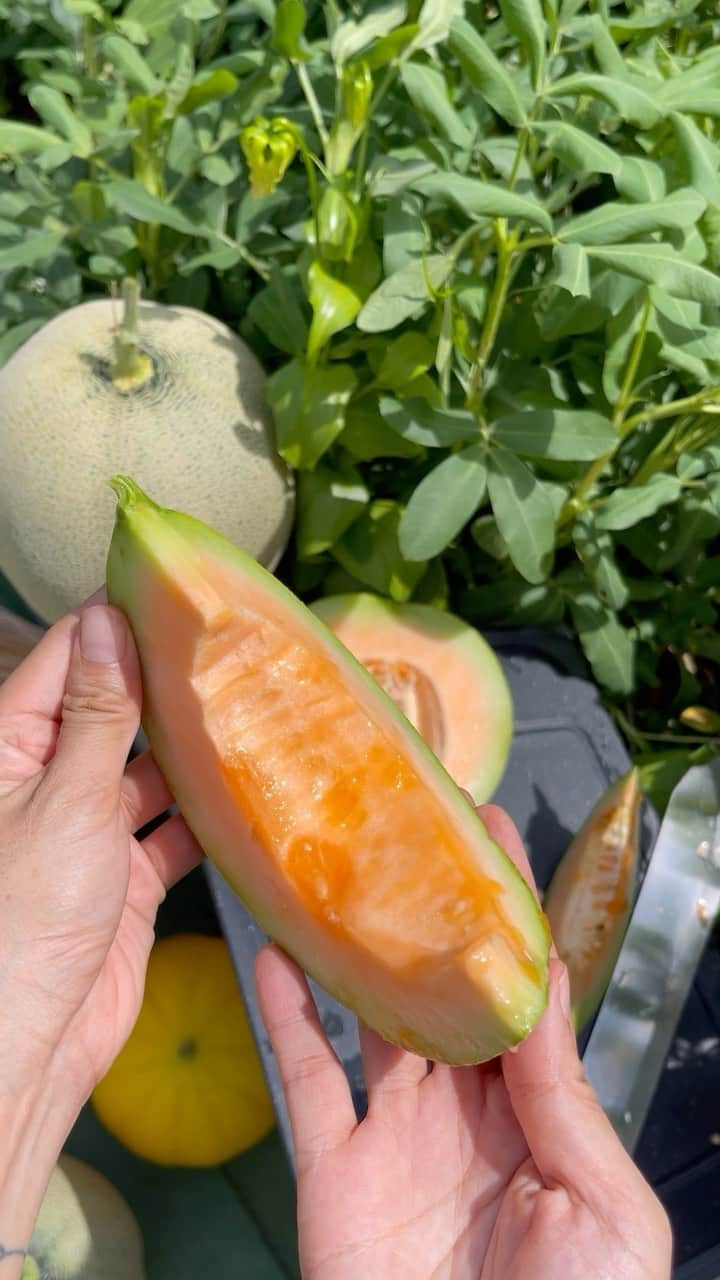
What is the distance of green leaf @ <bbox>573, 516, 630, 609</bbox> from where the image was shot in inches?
36.3

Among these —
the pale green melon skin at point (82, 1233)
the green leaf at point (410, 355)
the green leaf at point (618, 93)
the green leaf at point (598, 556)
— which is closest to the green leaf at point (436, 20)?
the green leaf at point (618, 93)

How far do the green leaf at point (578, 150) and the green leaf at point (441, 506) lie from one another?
24 cm

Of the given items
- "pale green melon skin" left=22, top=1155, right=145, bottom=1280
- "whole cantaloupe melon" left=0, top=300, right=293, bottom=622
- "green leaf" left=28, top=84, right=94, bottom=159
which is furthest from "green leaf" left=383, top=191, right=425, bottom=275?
"pale green melon skin" left=22, top=1155, right=145, bottom=1280

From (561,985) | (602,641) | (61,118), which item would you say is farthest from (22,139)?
(561,985)

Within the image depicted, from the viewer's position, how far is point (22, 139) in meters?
0.85

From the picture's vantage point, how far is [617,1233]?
2.06 feet

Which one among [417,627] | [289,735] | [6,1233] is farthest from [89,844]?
[417,627]

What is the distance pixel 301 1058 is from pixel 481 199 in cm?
66

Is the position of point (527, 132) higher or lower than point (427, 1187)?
higher

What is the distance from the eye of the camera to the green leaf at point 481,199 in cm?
66

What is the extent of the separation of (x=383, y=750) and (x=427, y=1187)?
1.07ft

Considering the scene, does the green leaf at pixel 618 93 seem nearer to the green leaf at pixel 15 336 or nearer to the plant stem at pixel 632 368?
the plant stem at pixel 632 368

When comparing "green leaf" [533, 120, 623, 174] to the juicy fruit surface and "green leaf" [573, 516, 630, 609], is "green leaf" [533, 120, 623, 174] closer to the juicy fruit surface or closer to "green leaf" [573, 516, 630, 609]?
"green leaf" [573, 516, 630, 609]

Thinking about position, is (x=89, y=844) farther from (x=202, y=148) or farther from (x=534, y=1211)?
(x=202, y=148)
